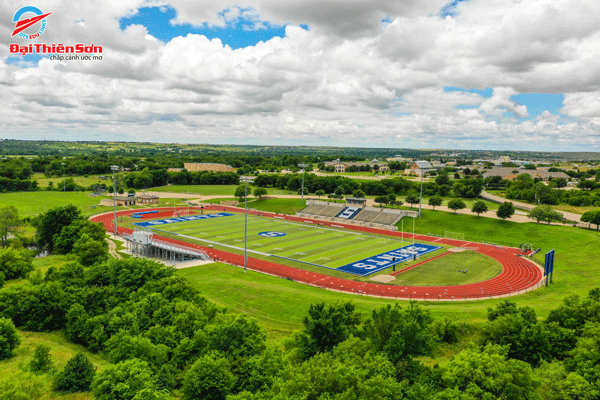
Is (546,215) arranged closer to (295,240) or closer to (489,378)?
(295,240)

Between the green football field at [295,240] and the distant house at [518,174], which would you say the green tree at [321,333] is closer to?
the green football field at [295,240]

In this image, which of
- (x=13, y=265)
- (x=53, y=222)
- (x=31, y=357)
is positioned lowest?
(x=31, y=357)

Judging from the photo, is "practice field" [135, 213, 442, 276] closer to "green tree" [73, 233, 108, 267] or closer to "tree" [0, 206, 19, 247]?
"green tree" [73, 233, 108, 267]

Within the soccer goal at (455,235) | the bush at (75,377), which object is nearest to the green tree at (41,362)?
the bush at (75,377)

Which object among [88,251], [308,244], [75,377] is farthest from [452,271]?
[88,251]

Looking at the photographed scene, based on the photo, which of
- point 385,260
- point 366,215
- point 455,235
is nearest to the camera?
point 385,260

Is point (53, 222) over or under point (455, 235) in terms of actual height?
over
